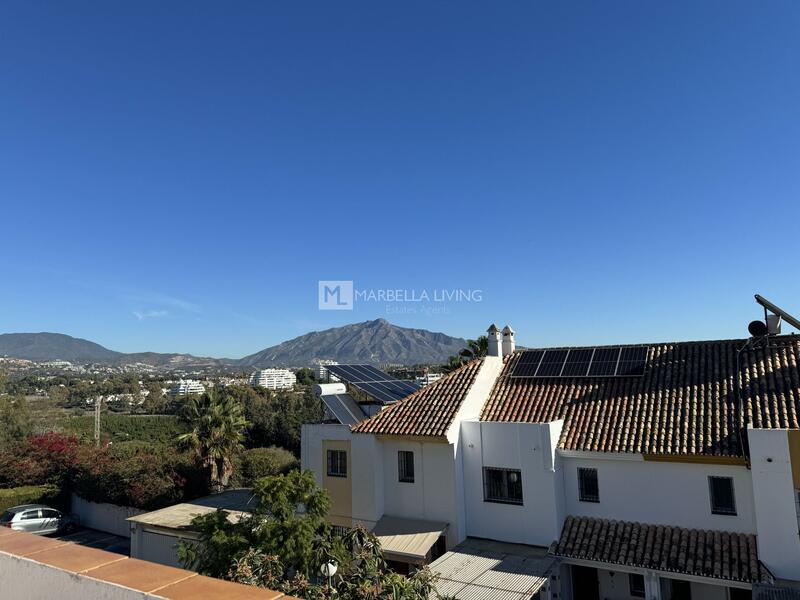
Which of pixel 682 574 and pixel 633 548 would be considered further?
pixel 633 548

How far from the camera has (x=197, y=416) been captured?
34.2 meters

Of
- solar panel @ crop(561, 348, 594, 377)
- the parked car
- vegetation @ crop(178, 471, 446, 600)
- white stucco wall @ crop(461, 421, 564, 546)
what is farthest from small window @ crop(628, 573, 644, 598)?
the parked car

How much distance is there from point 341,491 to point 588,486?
9332 millimetres

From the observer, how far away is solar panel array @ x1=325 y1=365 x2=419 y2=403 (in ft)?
79.1

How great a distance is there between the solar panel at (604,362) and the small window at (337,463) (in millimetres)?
10500

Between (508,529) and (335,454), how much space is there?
24.1 feet

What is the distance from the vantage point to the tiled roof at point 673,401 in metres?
16.2

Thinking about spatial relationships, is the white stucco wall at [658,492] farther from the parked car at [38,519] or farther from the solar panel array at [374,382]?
the parked car at [38,519]

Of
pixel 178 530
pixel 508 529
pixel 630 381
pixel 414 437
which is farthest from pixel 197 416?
pixel 630 381

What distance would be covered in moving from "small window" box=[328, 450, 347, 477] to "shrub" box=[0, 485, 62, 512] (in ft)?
75.8

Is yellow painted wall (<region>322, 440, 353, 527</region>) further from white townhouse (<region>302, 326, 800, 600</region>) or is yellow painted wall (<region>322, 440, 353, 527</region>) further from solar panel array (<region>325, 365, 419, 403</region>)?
solar panel array (<region>325, 365, 419, 403</region>)

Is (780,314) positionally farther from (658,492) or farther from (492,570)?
(492,570)

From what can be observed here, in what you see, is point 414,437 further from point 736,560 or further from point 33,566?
point 33,566

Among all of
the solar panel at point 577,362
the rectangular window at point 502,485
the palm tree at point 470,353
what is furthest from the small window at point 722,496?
the palm tree at point 470,353
